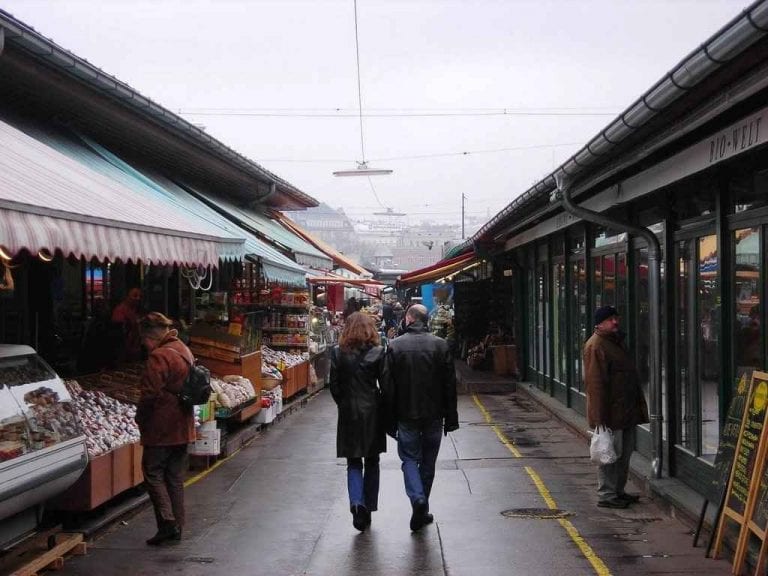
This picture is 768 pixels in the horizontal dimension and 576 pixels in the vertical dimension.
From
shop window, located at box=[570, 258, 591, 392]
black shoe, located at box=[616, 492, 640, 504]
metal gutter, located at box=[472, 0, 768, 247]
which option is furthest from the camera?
shop window, located at box=[570, 258, 591, 392]

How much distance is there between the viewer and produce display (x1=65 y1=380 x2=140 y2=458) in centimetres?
768

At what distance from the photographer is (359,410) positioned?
744 centimetres

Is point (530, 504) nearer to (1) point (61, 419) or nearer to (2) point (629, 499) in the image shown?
(2) point (629, 499)

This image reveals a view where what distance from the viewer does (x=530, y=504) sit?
8.48 m

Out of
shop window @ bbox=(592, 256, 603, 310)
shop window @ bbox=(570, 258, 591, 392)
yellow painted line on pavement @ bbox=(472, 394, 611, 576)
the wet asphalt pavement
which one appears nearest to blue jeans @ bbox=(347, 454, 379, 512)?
the wet asphalt pavement

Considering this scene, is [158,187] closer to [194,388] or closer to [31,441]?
[194,388]

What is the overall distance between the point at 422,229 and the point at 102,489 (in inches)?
6546

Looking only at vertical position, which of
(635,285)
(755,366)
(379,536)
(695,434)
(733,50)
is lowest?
(379,536)

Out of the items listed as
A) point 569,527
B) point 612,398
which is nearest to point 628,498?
point 612,398

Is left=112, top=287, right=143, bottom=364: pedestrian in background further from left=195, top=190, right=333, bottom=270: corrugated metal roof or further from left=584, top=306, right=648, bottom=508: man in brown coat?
left=584, top=306, right=648, bottom=508: man in brown coat

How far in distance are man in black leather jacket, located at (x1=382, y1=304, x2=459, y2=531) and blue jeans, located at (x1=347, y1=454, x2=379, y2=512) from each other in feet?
0.83

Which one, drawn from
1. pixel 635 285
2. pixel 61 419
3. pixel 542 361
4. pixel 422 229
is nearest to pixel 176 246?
pixel 61 419

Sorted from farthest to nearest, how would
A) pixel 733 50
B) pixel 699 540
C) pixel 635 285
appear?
1. pixel 635 285
2. pixel 699 540
3. pixel 733 50

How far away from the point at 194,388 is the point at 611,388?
3.61 meters
